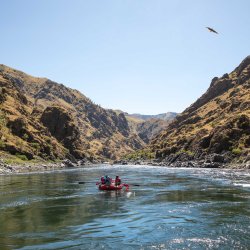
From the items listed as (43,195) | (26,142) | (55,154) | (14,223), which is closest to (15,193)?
(43,195)

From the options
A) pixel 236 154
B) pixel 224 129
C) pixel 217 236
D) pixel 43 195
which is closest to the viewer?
pixel 217 236

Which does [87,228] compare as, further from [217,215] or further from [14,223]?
Answer: [217,215]

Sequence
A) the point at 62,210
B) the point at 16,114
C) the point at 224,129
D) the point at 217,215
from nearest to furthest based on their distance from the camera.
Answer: the point at 217,215 < the point at 62,210 < the point at 224,129 < the point at 16,114

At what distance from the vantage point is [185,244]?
808 inches

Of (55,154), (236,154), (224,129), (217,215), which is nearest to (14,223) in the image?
(217,215)

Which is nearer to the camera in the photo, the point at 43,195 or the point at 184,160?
the point at 43,195

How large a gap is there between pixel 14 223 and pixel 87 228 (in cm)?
607

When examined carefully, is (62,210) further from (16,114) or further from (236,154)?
(16,114)

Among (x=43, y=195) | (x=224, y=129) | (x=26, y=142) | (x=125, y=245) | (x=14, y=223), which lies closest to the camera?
(x=125, y=245)

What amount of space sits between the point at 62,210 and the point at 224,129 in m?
105

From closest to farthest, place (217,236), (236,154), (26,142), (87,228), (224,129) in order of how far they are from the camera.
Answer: (217,236)
(87,228)
(236,154)
(224,129)
(26,142)

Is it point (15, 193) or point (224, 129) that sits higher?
point (224, 129)

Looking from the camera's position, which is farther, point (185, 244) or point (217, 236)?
point (217, 236)

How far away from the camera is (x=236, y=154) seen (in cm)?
10669
